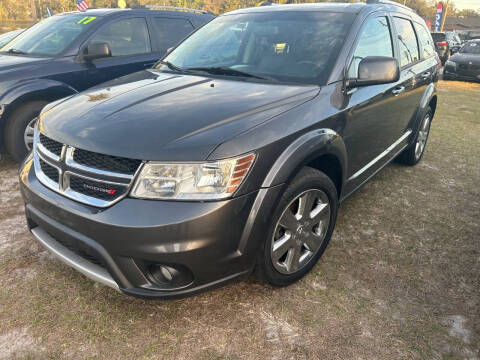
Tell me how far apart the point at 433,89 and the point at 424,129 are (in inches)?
19.3

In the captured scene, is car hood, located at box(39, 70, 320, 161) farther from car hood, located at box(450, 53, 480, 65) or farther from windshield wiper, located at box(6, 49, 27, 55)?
car hood, located at box(450, 53, 480, 65)

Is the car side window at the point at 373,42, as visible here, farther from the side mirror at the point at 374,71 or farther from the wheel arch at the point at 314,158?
the wheel arch at the point at 314,158

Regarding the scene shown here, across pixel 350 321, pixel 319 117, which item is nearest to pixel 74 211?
pixel 319 117

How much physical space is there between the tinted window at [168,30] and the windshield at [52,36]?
860 millimetres

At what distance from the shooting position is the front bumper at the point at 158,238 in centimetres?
170

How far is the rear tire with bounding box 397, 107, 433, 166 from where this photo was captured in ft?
14.1

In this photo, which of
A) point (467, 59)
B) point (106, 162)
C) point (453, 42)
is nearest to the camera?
point (106, 162)

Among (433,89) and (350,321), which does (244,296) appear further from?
(433,89)

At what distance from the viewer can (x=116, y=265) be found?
1801mm

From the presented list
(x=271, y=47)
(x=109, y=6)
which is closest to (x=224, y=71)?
(x=271, y=47)

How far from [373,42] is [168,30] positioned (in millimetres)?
3346

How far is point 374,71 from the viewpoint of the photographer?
2.45 meters

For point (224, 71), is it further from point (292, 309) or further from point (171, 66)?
point (292, 309)

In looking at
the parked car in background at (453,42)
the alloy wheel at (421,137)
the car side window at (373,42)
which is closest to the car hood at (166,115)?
the car side window at (373,42)
